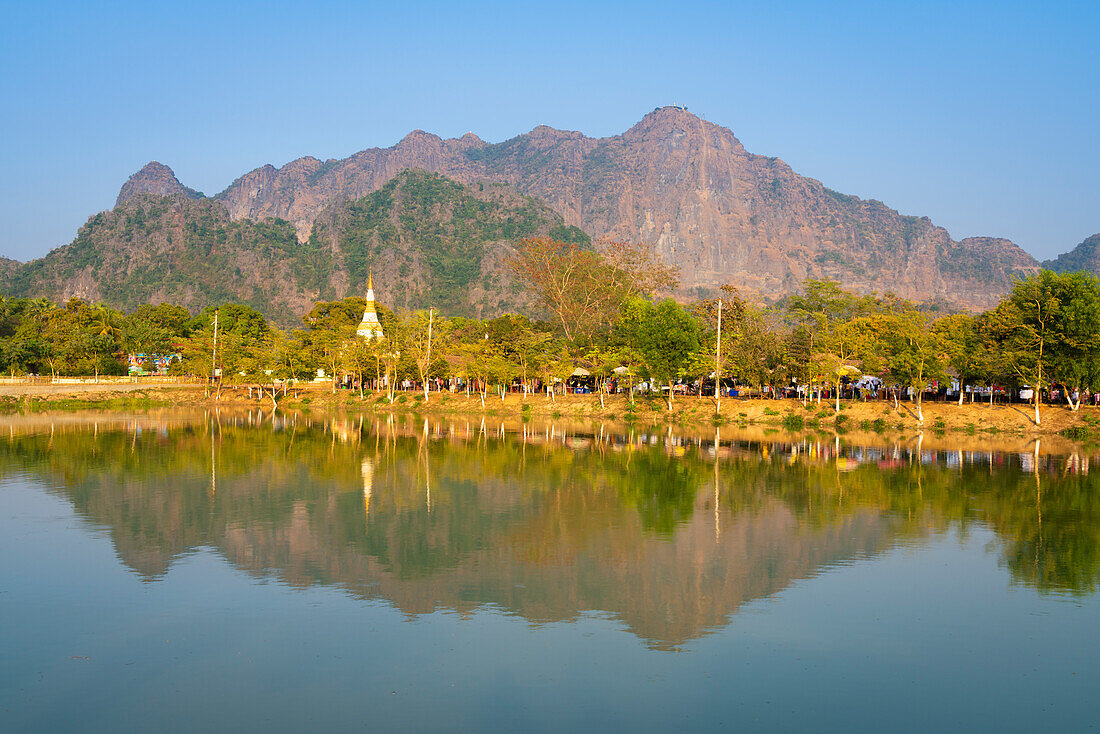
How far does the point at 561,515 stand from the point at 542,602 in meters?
8.15

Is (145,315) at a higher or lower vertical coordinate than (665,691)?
higher

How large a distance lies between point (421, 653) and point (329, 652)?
139 cm

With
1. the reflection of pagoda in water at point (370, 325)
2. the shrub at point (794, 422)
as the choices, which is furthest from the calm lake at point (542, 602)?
the reflection of pagoda in water at point (370, 325)

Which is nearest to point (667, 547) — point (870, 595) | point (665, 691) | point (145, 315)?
point (870, 595)

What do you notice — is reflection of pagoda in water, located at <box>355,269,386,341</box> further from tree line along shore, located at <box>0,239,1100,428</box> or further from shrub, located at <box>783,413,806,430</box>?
shrub, located at <box>783,413,806,430</box>

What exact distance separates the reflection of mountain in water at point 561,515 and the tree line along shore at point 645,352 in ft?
55.1

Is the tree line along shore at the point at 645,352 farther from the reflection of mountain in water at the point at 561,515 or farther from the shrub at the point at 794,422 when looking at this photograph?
the reflection of mountain in water at the point at 561,515

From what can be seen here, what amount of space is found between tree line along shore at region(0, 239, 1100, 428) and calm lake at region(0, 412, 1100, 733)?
77.7 ft

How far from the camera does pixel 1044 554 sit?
19.9m

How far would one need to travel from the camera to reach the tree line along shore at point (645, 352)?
51.9 metres

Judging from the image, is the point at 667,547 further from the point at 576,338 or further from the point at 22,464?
the point at 576,338

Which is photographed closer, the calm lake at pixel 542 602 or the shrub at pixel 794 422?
the calm lake at pixel 542 602

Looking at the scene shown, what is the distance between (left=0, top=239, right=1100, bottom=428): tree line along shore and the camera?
51906 millimetres

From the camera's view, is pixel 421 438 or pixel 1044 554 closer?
pixel 1044 554
